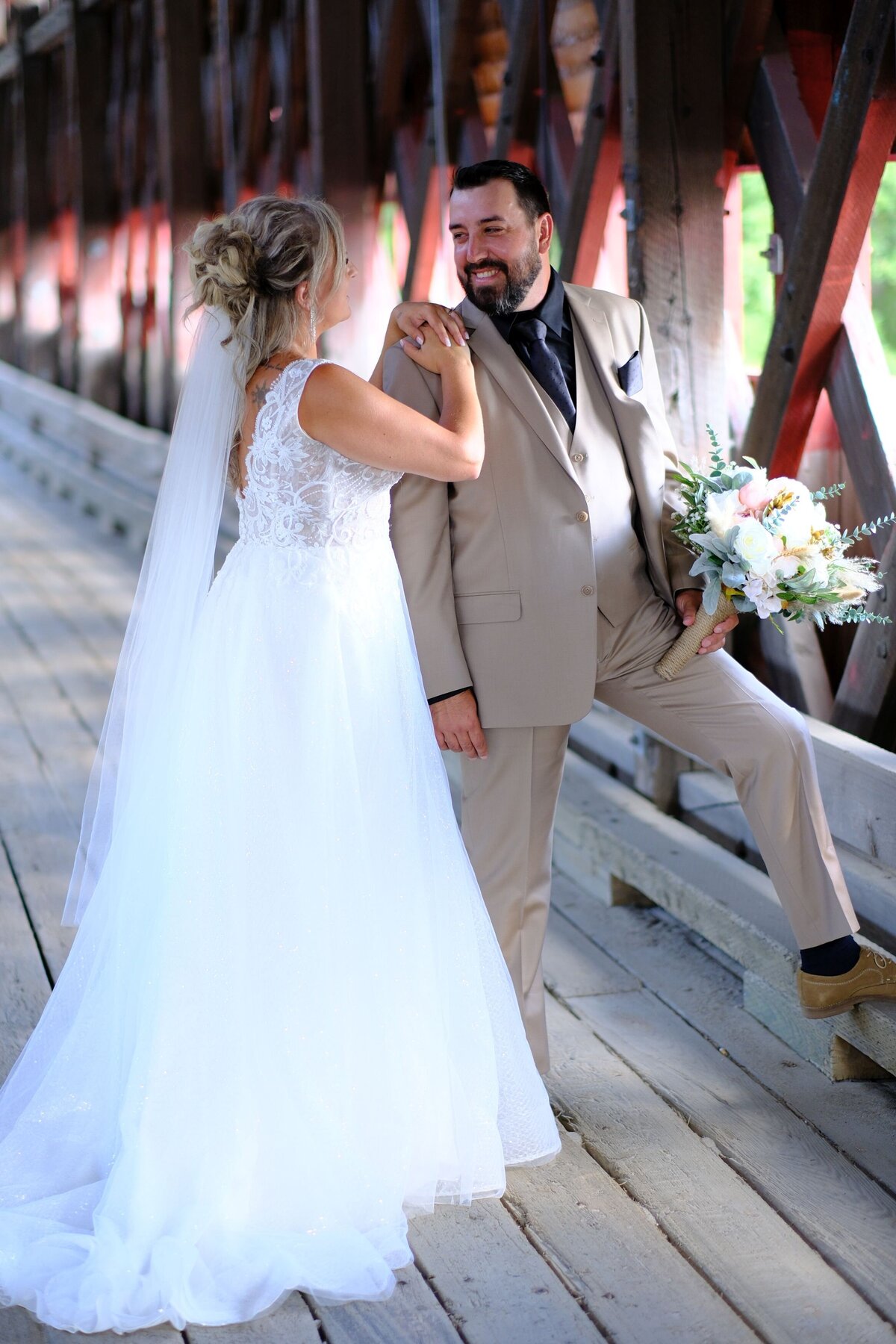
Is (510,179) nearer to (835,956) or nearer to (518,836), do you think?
(518,836)

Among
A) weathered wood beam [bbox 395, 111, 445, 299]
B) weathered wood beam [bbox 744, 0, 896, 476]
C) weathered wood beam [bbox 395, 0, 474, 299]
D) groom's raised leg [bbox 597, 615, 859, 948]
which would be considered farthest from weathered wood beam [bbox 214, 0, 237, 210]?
groom's raised leg [bbox 597, 615, 859, 948]

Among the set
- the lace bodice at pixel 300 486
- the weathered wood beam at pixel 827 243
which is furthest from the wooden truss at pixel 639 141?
the lace bodice at pixel 300 486

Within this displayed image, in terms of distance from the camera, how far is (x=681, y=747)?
2.71 m

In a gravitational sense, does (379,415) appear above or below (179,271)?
below

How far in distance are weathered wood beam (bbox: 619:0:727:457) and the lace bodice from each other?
49.4 inches

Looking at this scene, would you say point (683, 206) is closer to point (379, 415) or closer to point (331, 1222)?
point (379, 415)

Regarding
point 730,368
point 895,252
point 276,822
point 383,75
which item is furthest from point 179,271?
point 895,252

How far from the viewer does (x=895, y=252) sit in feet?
47.2

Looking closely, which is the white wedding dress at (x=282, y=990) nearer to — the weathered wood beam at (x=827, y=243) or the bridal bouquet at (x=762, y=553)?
the bridal bouquet at (x=762, y=553)

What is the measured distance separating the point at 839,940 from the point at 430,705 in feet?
2.72

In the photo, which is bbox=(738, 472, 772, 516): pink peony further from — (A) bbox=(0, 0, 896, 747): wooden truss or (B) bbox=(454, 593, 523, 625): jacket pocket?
(A) bbox=(0, 0, 896, 747): wooden truss

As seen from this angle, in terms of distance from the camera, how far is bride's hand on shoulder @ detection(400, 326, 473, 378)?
2.46 metres

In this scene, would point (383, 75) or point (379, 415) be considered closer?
point (379, 415)

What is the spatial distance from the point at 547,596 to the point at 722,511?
13.1 inches
